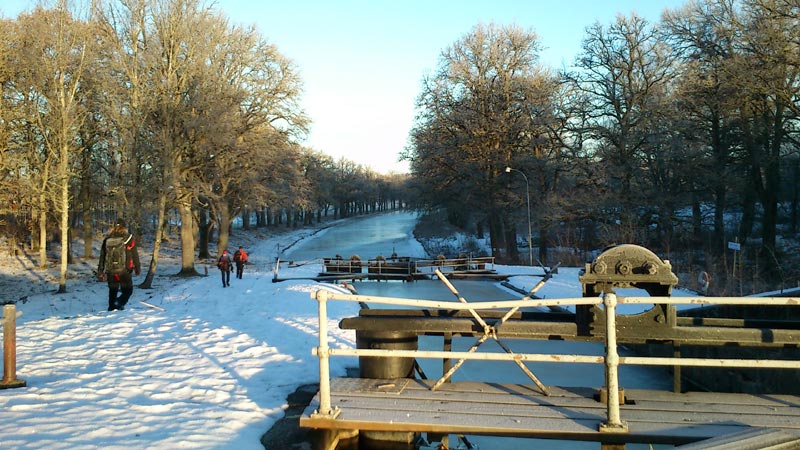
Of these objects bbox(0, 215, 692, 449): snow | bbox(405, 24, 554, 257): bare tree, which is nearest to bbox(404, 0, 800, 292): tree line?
bbox(405, 24, 554, 257): bare tree

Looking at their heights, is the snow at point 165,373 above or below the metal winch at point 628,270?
below

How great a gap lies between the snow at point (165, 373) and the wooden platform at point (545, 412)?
1.01m

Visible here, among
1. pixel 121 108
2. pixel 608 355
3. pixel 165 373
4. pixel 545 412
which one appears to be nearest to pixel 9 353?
pixel 165 373

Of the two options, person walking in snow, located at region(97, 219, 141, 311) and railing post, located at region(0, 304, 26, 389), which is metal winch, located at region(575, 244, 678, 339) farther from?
person walking in snow, located at region(97, 219, 141, 311)

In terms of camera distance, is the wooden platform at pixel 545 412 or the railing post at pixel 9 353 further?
the railing post at pixel 9 353

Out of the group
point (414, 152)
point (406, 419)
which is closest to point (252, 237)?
point (414, 152)

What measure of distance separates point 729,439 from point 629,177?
29.5 m

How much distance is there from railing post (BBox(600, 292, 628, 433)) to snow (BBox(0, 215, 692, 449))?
9.88 feet

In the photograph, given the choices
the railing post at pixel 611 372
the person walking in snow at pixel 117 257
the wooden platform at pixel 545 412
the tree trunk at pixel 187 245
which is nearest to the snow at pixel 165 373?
the person walking in snow at pixel 117 257

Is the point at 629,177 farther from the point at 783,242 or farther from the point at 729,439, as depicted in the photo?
the point at 729,439

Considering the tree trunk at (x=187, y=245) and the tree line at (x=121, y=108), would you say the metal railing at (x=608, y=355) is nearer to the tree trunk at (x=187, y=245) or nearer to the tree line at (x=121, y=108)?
the tree line at (x=121, y=108)

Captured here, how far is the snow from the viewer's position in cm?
530

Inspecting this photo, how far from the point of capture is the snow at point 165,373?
5.30m

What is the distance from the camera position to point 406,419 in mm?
5070
